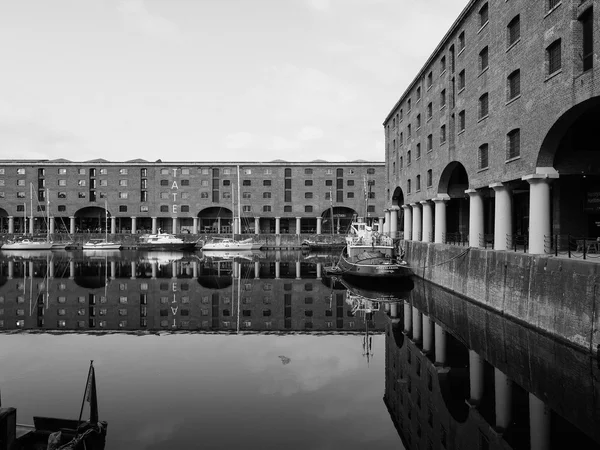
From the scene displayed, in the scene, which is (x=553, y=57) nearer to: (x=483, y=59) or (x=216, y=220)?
(x=483, y=59)

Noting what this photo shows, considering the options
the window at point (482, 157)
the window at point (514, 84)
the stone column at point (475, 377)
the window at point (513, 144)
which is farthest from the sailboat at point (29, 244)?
the stone column at point (475, 377)

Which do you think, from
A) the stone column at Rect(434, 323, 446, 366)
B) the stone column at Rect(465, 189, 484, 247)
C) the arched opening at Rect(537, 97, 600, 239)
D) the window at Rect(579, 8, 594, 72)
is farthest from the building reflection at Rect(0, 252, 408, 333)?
the window at Rect(579, 8, 594, 72)

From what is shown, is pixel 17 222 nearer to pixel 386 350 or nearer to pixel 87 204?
pixel 87 204

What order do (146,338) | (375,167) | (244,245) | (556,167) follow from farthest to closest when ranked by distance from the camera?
(375,167) < (244,245) < (556,167) < (146,338)

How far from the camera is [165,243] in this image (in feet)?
268

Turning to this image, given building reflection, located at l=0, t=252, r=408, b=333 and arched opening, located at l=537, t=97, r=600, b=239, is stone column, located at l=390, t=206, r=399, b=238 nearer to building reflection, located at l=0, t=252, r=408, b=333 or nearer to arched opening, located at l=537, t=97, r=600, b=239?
building reflection, located at l=0, t=252, r=408, b=333

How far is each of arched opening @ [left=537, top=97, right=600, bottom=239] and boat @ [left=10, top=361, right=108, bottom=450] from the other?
18327 millimetres


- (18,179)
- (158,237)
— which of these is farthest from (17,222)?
(158,237)

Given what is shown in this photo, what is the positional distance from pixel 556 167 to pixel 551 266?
22.9 feet

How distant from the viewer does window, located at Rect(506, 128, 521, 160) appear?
22547 mm

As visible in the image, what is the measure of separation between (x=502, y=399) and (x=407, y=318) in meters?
10.6

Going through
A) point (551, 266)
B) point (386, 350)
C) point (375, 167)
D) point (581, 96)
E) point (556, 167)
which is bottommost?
point (386, 350)

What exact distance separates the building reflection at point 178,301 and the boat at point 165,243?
33.9 metres

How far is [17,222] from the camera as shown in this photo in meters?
98.3
